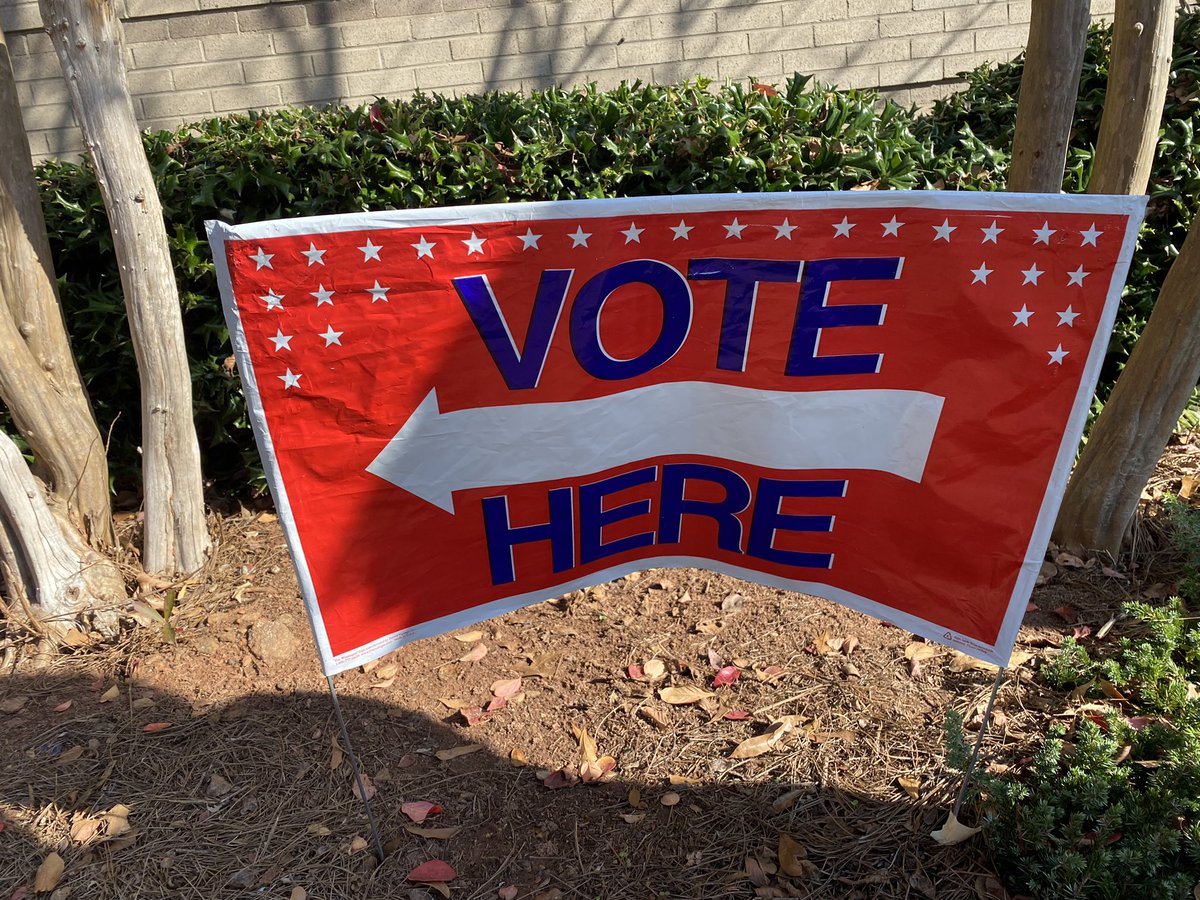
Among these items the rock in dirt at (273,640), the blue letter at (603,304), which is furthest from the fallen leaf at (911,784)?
the rock in dirt at (273,640)

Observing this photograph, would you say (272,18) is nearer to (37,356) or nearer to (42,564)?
(37,356)

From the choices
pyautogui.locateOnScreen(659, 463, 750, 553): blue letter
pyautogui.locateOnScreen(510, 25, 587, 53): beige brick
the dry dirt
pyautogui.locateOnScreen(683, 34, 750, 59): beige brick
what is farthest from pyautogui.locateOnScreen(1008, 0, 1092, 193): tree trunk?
pyautogui.locateOnScreen(510, 25, 587, 53): beige brick

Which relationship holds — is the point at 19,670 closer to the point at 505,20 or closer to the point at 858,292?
the point at 858,292

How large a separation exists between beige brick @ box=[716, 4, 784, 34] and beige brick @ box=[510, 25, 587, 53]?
96cm

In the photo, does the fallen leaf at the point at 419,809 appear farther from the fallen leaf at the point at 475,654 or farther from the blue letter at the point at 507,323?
the blue letter at the point at 507,323

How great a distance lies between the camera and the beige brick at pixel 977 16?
5.75 meters

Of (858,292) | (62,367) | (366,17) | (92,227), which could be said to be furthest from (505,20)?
(858,292)

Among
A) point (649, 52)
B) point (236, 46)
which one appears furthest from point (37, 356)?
point (649, 52)

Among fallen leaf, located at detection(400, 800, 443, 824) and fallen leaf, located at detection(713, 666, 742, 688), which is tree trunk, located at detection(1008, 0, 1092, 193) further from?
fallen leaf, located at detection(400, 800, 443, 824)

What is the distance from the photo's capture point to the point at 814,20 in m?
5.82

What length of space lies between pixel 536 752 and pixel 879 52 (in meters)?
5.31

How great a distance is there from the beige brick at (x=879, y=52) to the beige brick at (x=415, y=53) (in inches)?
111

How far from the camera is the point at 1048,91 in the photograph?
3232 millimetres

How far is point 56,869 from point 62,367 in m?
2.05
